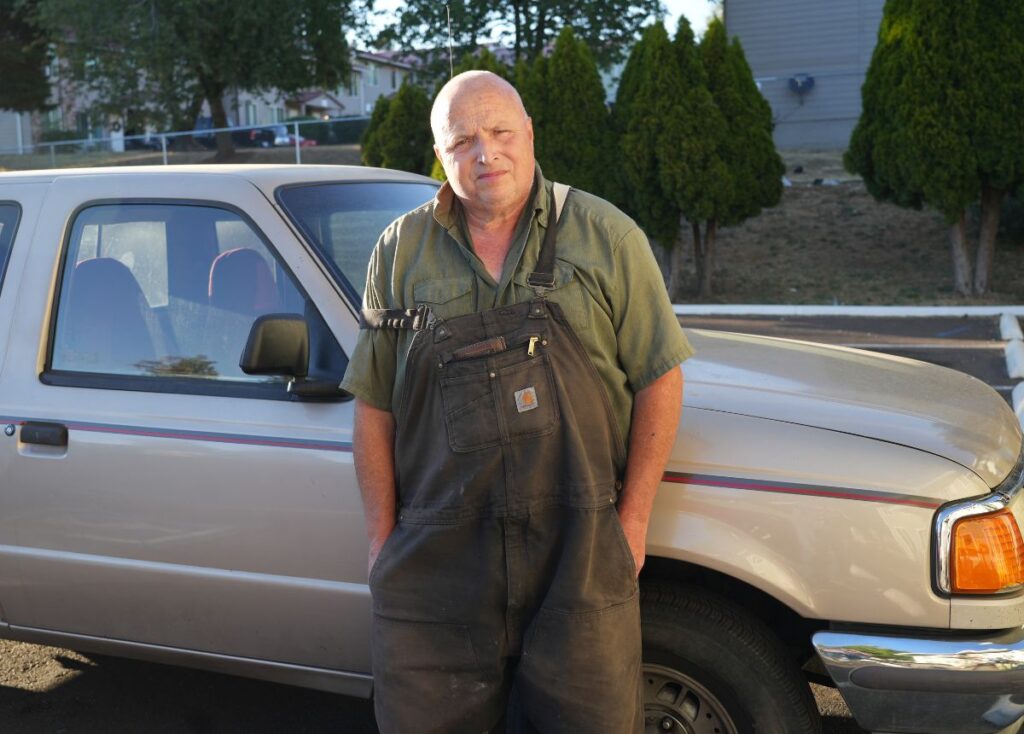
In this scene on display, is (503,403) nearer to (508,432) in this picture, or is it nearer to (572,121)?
(508,432)

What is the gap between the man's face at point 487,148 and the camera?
2.41 meters

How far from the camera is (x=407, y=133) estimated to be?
1734 centimetres

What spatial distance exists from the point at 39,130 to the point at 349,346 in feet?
148

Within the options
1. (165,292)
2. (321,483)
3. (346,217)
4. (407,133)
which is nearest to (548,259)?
(321,483)

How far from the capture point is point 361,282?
130 inches

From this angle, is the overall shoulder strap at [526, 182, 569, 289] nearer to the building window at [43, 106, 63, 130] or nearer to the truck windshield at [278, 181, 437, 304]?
the truck windshield at [278, 181, 437, 304]

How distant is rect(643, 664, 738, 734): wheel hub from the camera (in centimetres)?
278

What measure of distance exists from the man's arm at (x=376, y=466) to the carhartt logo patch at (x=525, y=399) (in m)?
0.37

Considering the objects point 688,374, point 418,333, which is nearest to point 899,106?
point 688,374

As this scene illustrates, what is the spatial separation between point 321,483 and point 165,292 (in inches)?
37.2

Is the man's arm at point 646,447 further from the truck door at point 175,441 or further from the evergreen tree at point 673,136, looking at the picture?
the evergreen tree at point 673,136

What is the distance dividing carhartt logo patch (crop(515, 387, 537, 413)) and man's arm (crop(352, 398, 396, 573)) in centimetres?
37

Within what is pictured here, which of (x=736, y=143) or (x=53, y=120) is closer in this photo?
(x=736, y=143)

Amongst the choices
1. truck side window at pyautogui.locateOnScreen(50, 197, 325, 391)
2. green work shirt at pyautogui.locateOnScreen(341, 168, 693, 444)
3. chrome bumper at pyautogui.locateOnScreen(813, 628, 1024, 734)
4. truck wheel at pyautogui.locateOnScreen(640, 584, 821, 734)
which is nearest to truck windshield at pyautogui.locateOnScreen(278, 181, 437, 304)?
truck side window at pyautogui.locateOnScreen(50, 197, 325, 391)
